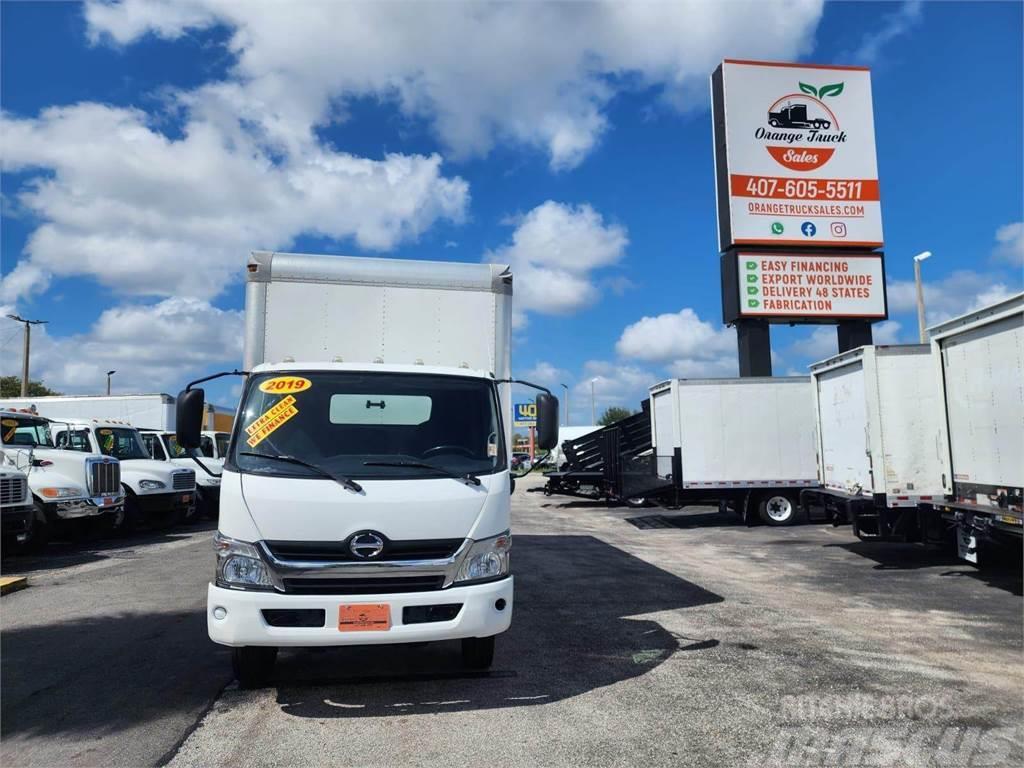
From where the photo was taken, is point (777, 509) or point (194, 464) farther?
point (194, 464)

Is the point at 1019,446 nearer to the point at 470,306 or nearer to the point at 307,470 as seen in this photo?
the point at 470,306

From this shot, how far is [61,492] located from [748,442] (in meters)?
12.9

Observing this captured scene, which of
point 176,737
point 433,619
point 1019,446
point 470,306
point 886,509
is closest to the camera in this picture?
point 176,737

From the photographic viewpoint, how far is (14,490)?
34.8 ft

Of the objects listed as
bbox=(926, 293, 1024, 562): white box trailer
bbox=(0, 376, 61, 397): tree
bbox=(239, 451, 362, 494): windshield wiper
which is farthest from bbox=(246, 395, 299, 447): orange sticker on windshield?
bbox=(0, 376, 61, 397): tree

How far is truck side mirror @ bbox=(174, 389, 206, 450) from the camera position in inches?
205

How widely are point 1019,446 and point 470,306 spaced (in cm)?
596

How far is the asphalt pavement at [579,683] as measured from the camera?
161 inches

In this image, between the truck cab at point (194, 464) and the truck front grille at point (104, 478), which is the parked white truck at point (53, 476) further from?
the truck cab at point (194, 464)

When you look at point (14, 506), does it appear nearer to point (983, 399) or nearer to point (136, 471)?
point (136, 471)

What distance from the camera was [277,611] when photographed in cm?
447

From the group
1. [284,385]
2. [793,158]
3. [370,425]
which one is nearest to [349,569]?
[370,425]

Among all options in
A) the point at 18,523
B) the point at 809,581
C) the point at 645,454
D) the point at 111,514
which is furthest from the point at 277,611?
the point at 645,454

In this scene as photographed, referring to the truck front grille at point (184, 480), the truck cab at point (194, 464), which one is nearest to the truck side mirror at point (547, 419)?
the truck front grille at point (184, 480)
